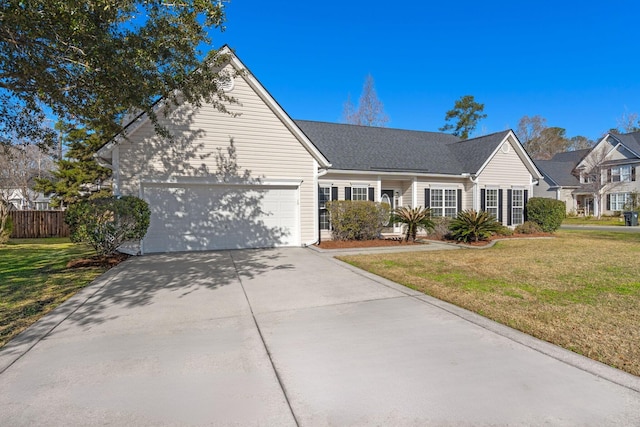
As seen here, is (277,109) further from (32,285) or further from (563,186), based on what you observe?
(563,186)

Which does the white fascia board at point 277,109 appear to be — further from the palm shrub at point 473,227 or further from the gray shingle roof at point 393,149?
the palm shrub at point 473,227

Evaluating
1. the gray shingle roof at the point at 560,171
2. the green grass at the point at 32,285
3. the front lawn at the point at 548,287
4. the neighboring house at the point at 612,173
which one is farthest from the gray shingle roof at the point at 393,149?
the neighboring house at the point at 612,173

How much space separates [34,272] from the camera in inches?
325

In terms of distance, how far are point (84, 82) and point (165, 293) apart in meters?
4.34

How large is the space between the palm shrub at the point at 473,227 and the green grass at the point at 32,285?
11847mm

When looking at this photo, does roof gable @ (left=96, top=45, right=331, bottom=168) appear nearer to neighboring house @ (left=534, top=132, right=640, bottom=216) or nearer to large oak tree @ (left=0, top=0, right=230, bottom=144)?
large oak tree @ (left=0, top=0, right=230, bottom=144)

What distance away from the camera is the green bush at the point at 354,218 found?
1280 cm

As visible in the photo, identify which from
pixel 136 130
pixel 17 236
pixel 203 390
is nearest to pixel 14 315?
pixel 203 390

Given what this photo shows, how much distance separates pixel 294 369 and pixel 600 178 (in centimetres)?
3903

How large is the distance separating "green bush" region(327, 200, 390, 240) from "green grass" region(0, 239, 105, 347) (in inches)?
296

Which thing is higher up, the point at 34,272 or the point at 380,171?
the point at 380,171

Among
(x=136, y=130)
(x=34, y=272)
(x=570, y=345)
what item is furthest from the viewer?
(x=136, y=130)

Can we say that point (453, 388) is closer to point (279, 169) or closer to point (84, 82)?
point (84, 82)

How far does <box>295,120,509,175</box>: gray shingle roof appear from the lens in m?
15.3
